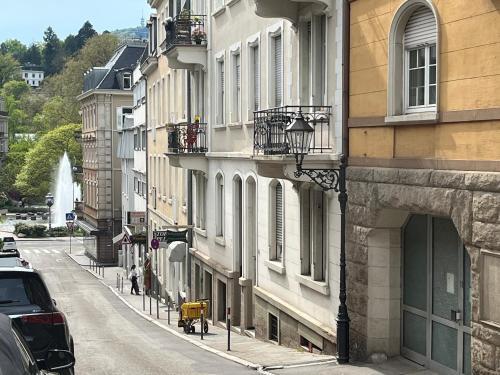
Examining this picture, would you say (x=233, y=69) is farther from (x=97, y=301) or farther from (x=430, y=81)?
(x=97, y=301)

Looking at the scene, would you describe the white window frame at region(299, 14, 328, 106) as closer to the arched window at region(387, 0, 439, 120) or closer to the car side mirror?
the arched window at region(387, 0, 439, 120)

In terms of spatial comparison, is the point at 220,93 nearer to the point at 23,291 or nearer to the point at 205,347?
the point at 205,347

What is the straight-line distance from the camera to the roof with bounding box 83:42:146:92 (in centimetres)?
7288

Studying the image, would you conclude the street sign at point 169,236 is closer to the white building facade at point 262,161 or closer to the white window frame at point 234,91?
the white building facade at point 262,161

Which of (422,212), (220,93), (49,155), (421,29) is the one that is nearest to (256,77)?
(220,93)

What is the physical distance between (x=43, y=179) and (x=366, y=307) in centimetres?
9296

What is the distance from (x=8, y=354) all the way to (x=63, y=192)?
99.5m

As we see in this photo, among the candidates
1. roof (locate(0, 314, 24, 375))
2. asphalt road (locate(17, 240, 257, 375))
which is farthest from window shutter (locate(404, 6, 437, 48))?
roof (locate(0, 314, 24, 375))

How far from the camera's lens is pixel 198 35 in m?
27.4

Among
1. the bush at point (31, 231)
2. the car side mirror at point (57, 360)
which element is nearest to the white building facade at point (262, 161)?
the car side mirror at point (57, 360)

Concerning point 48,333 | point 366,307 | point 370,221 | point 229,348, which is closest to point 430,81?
point 370,221

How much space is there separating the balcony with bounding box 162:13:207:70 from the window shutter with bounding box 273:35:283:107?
7441 millimetres

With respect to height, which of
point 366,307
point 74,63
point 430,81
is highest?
point 74,63

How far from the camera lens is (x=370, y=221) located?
14133 mm
